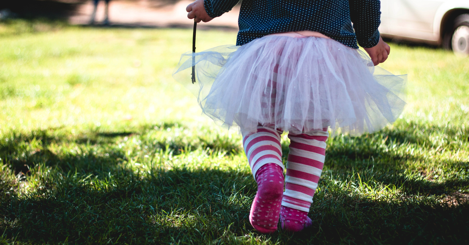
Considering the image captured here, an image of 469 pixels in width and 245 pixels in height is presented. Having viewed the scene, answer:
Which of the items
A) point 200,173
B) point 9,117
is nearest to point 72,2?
point 9,117

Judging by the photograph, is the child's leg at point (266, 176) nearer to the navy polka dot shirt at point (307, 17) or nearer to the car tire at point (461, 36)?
the navy polka dot shirt at point (307, 17)

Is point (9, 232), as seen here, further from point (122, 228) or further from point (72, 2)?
point (72, 2)

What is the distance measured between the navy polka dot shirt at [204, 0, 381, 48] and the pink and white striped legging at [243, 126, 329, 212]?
0.43m

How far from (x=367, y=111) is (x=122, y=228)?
1.24m

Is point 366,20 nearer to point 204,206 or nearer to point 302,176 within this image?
point 302,176

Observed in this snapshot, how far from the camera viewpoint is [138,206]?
1.90 m

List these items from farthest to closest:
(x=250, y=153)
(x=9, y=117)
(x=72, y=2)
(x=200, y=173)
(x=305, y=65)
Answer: (x=72, y=2) → (x=9, y=117) → (x=200, y=173) → (x=250, y=153) → (x=305, y=65)

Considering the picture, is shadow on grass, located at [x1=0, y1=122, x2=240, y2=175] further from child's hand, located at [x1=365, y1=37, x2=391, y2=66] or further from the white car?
the white car

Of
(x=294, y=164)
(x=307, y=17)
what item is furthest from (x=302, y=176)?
(x=307, y=17)

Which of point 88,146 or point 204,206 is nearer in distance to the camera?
point 204,206

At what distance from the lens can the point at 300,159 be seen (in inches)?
64.6

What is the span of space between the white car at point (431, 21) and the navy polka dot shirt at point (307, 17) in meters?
6.21

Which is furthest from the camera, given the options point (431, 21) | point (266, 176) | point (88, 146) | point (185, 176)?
point (431, 21)

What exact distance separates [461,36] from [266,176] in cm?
699
